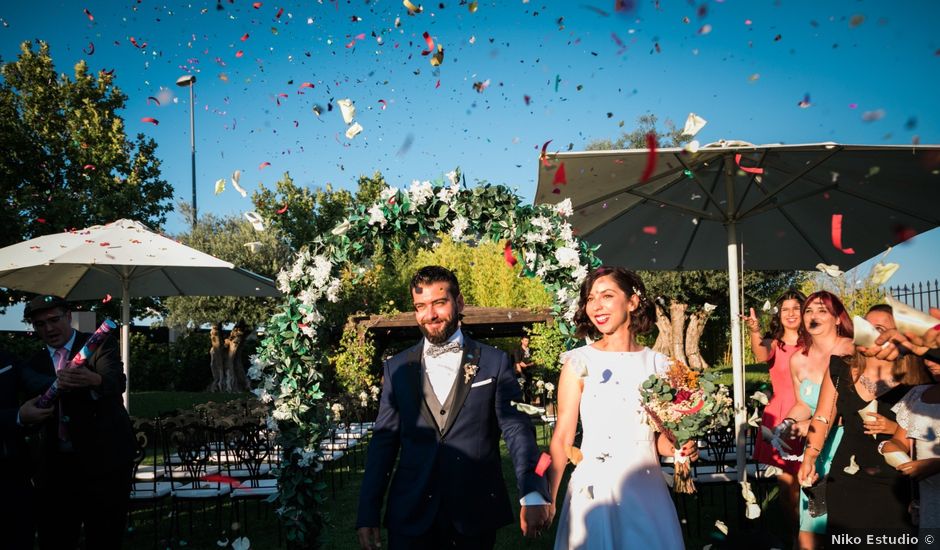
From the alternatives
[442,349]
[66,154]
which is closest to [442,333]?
[442,349]

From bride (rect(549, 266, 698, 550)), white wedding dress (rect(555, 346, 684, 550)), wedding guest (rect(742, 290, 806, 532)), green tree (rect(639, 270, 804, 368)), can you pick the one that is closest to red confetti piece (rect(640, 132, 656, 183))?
wedding guest (rect(742, 290, 806, 532))

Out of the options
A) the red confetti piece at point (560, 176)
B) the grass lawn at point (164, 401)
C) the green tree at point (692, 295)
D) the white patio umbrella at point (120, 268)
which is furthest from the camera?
the green tree at point (692, 295)

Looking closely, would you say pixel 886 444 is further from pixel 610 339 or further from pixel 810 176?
pixel 810 176

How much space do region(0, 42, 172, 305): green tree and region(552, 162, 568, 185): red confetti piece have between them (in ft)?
53.3

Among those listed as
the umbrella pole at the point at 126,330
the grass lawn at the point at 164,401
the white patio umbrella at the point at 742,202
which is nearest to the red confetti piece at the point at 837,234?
the white patio umbrella at the point at 742,202

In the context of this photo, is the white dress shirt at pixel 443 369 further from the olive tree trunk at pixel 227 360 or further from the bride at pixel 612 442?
the olive tree trunk at pixel 227 360

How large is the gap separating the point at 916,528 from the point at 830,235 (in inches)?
173

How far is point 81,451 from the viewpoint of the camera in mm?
4297

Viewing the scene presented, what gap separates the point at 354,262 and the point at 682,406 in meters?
3.04

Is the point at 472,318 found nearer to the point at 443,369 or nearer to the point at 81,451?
the point at 81,451

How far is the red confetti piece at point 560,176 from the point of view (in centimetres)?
541

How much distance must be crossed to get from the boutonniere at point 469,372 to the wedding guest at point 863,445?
2082 millimetres

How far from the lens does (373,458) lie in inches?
136

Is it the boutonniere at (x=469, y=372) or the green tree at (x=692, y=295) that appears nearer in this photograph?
the boutonniere at (x=469, y=372)
